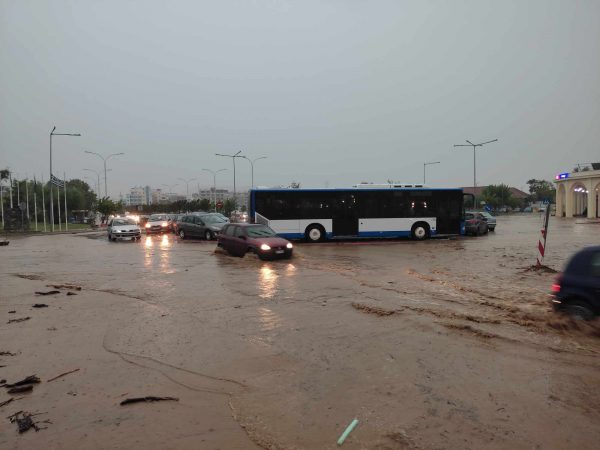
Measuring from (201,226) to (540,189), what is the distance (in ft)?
461

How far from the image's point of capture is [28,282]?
530 inches

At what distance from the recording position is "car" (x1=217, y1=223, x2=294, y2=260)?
17.1 metres

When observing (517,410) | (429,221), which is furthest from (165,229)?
(517,410)

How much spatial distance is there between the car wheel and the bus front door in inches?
731

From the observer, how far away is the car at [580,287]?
22.7ft

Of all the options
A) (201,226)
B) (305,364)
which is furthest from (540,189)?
(305,364)

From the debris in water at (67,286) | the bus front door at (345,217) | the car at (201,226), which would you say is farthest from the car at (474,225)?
the debris in water at (67,286)

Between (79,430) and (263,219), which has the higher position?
(263,219)

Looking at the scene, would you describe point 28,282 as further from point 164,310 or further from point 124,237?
point 124,237

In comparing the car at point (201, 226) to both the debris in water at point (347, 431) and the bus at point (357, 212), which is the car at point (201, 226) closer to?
the bus at point (357, 212)

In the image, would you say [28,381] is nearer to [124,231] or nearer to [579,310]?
[579,310]

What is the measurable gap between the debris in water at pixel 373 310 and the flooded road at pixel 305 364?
0.02 m

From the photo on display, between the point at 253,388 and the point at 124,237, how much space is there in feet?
92.3

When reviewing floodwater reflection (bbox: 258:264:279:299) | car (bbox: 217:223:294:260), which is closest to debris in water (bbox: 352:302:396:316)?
floodwater reflection (bbox: 258:264:279:299)
